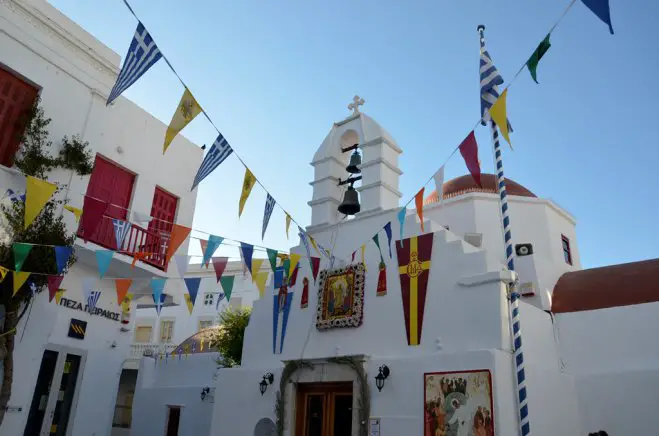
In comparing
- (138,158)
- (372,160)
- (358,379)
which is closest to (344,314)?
(358,379)

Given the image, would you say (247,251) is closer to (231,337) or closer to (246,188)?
(246,188)

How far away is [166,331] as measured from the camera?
3189 centimetres

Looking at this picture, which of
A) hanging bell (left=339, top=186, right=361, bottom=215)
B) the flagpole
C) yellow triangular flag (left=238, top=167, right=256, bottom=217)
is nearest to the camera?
the flagpole

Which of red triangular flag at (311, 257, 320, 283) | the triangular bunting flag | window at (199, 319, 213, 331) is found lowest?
red triangular flag at (311, 257, 320, 283)

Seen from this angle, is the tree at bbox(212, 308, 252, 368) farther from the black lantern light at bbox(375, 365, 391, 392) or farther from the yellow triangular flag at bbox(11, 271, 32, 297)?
the yellow triangular flag at bbox(11, 271, 32, 297)

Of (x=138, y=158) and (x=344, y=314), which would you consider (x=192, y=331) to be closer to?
(x=138, y=158)

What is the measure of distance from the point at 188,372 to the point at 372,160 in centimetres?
1021

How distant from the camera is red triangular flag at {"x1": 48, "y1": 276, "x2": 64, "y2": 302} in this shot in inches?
446

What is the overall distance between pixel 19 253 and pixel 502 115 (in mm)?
8921

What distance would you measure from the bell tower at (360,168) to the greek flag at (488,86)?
3447mm

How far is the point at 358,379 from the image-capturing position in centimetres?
1059

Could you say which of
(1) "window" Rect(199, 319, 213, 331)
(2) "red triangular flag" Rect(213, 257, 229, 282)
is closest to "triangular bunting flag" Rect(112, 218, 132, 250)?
(2) "red triangular flag" Rect(213, 257, 229, 282)

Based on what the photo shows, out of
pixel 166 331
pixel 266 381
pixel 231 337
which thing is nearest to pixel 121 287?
pixel 266 381

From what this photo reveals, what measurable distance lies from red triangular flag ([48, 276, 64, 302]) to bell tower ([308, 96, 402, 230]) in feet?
18.8
